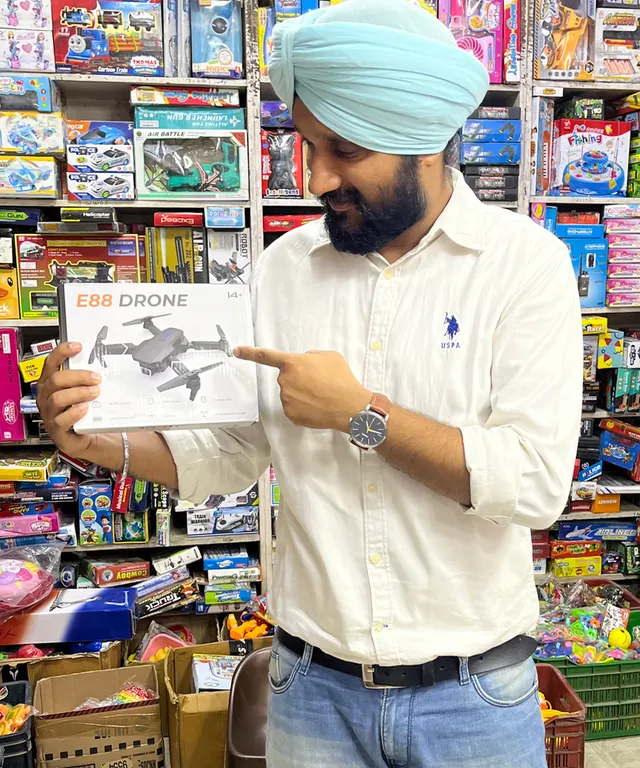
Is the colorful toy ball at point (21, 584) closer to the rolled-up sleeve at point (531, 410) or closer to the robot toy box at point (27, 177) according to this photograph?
the robot toy box at point (27, 177)

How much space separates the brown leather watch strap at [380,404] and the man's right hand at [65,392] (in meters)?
0.38

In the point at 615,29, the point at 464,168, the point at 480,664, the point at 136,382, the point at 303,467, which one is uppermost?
the point at 615,29

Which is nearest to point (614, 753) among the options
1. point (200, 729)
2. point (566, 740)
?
point (566, 740)

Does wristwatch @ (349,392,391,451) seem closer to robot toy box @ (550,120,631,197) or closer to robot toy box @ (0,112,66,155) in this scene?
robot toy box @ (0,112,66,155)

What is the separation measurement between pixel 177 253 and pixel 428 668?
2.04 meters

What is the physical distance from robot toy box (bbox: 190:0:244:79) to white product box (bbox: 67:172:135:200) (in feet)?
1.54

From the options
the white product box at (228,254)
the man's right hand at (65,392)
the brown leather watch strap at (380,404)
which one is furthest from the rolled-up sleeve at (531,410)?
the white product box at (228,254)

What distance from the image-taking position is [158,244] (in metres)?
2.65

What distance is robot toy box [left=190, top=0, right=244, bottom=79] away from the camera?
2.52m

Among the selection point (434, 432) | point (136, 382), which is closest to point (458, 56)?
point (434, 432)

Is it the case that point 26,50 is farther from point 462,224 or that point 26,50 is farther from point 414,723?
point 414,723

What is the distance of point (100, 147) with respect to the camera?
250 cm

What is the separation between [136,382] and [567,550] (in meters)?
2.51

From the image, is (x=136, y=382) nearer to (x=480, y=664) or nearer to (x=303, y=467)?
(x=303, y=467)
